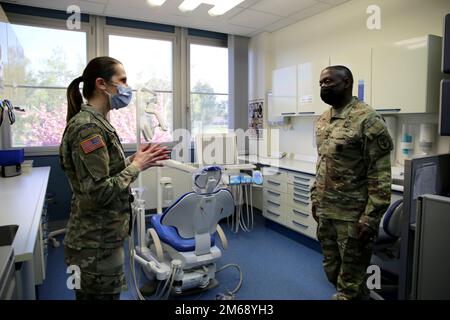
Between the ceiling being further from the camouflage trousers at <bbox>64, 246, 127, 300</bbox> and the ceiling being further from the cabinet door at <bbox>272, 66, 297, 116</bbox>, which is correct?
the camouflage trousers at <bbox>64, 246, 127, 300</bbox>

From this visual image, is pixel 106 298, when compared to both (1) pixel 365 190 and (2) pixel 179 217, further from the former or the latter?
(1) pixel 365 190

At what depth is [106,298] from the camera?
4.50ft

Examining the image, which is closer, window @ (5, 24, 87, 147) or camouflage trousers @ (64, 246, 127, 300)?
camouflage trousers @ (64, 246, 127, 300)

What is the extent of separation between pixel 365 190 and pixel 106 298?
1525 mm

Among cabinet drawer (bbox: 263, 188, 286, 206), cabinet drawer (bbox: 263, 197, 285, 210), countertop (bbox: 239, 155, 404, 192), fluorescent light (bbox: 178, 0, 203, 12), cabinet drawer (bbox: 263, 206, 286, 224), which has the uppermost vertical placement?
fluorescent light (bbox: 178, 0, 203, 12)

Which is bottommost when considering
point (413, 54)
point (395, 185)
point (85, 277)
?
point (85, 277)

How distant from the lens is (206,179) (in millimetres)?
2254

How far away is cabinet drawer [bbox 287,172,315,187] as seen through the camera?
130 inches

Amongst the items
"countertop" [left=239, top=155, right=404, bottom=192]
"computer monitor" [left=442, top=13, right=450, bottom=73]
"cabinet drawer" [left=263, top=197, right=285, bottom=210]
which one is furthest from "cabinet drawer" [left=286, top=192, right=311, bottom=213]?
"computer monitor" [left=442, top=13, right=450, bottom=73]

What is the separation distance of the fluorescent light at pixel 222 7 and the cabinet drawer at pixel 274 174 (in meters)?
1.89

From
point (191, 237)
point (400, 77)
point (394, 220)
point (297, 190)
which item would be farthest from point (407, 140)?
point (191, 237)

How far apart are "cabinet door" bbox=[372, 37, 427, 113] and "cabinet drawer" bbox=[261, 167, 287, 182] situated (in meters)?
1.24

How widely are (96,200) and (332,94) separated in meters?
1.52

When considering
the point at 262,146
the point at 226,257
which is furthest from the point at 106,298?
→ the point at 262,146
